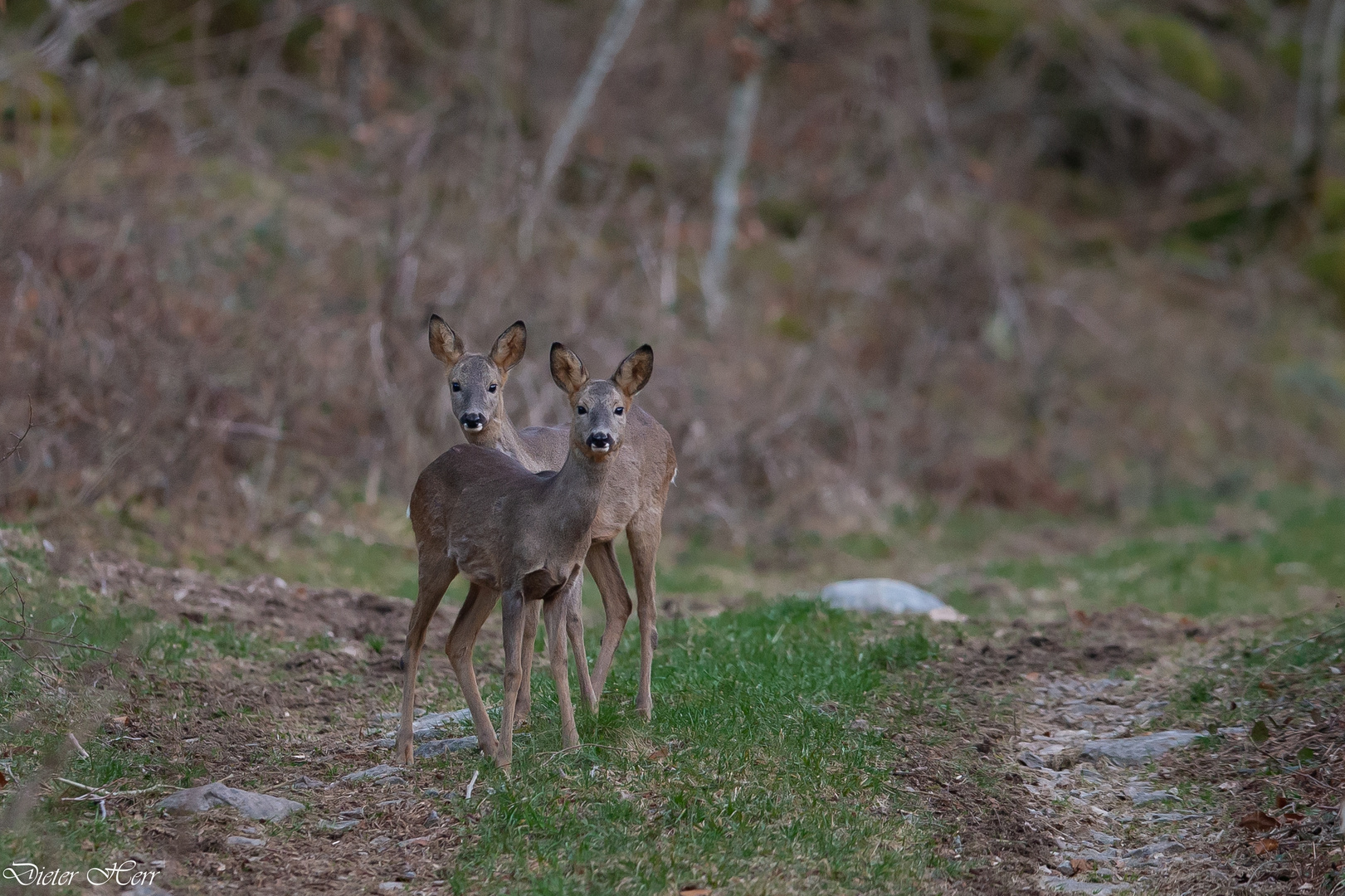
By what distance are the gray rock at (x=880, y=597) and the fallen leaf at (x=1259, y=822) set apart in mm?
3817

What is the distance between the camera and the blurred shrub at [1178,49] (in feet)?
84.7

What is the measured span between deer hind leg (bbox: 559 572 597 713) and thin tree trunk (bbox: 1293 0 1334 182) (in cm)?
2294

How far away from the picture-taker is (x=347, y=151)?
18750mm

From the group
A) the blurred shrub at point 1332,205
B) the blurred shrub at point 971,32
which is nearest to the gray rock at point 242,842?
the blurred shrub at point 971,32

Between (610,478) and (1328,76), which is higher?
(1328,76)

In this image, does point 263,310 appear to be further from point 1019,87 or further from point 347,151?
point 1019,87

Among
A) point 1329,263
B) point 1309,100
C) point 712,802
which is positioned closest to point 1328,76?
point 1309,100

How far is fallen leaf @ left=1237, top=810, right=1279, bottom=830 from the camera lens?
552 centimetres

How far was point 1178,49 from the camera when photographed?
85.2 feet

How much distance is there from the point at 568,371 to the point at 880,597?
4.17 metres

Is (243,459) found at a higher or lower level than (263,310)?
lower

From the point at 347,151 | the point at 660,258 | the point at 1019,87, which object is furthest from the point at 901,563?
the point at 1019,87

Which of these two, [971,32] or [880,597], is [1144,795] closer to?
[880,597]

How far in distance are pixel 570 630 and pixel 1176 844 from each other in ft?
8.77
